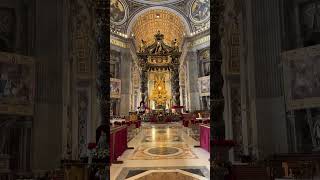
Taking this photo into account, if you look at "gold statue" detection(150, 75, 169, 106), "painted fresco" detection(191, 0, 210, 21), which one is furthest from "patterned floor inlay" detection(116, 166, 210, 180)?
"gold statue" detection(150, 75, 169, 106)

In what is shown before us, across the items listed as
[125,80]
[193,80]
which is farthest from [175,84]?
[125,80]

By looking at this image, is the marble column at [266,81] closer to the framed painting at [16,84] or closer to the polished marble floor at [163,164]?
the polished marble floor at [163,164]

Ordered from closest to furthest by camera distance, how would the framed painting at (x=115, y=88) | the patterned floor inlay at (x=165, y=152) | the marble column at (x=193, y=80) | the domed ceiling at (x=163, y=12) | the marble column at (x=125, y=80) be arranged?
the patterned floor inlay at (x=165, y=152) → the framed painting at (x=115, y=88) → the marble column at (x=125, y=80) → the domed ceiling at (x=163, y=12) → the marble column at (x=193, y=80)

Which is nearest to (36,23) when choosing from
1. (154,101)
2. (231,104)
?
(231,104)

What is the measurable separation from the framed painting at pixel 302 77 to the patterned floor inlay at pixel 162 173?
209cm

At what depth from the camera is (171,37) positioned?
33.3m

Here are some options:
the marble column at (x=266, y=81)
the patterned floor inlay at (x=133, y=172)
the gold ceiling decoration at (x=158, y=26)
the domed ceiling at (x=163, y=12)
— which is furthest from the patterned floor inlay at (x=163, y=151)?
the gold ceiling decoration at (x=158, y=26)

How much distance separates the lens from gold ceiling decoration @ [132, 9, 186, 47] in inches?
1105

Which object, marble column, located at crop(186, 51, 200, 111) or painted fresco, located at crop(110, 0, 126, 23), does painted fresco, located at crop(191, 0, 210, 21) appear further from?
painted fresco, located at crop(110, 0, 126, 23)

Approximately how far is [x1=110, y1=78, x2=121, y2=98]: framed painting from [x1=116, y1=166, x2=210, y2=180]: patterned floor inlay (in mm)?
17918

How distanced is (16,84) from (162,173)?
310cm

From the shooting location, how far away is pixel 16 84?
4879 millimetres

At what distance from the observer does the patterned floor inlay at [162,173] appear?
5.43m

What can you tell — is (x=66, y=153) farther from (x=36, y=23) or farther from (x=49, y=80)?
(x=36, y=23)
